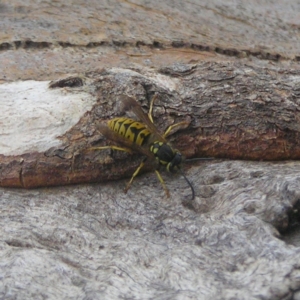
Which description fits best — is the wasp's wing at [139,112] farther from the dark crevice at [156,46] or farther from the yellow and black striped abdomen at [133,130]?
the dark crevice at [156,46]

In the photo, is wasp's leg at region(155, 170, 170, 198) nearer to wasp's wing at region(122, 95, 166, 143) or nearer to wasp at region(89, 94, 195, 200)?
wasp at region(89, 94, 195, 200)

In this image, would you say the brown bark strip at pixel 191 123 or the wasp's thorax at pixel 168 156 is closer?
the brown bark strip at pixel 191 123

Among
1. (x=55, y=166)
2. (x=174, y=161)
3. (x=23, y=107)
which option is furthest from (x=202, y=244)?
(x=23, y=107)

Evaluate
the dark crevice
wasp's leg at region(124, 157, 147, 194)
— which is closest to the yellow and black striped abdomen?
wasp's leg at region(124, 157, 147, 194)

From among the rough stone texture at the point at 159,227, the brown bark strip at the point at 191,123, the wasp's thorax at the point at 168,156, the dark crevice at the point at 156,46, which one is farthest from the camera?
the dark crevice at the point at 156,46

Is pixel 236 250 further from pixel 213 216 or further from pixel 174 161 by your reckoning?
pixel 174 161

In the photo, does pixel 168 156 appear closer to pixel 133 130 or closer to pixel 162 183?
pixel 162 183

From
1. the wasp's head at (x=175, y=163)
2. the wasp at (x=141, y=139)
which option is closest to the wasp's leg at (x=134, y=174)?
the wasp at (x=141, y=139)
